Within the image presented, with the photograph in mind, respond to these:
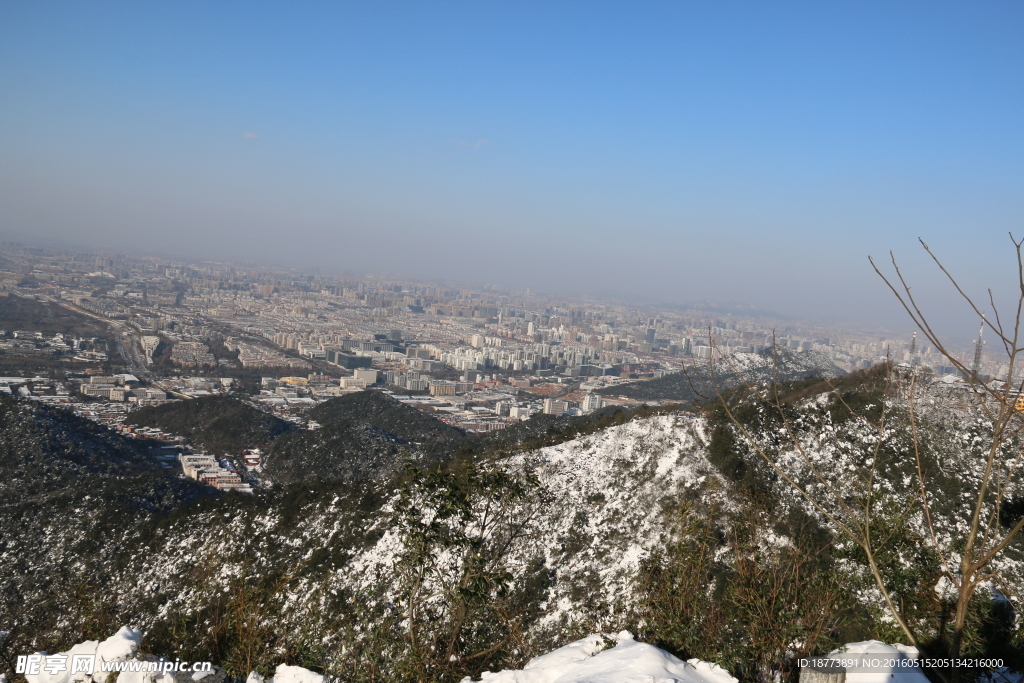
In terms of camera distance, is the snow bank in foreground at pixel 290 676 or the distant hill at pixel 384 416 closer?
the snow bank in foreground at pixel 290 676

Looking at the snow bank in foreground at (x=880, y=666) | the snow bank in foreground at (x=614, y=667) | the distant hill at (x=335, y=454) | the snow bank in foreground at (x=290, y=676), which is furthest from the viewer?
the distant hill at (x=335, y=454)

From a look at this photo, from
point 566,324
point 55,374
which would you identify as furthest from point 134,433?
point 566,324

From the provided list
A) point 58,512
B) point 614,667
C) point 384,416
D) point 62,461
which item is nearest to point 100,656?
point 614,667

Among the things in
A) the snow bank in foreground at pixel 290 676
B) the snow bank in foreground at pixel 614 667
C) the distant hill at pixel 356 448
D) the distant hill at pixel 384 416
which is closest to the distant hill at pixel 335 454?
the distant hill at pixel 356 448

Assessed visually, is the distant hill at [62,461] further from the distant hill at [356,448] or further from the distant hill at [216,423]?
the distant hill at [356,448]

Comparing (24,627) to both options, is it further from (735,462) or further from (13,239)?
(13,239)

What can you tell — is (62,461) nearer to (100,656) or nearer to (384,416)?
(384,416)

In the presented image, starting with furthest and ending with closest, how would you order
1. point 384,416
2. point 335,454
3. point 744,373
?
point 384,416, point 744,373, point 335,454
